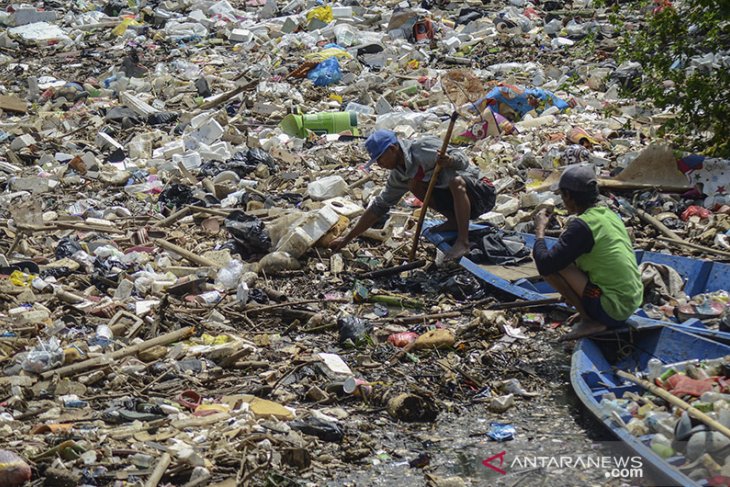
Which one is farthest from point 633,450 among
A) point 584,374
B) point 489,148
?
point 489,148

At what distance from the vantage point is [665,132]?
334 inches

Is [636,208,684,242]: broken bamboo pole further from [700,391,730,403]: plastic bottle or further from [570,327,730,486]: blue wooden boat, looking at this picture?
[700,391,730,403]: plastic bottle

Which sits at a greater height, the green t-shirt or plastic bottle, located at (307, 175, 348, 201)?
the green t-shirt

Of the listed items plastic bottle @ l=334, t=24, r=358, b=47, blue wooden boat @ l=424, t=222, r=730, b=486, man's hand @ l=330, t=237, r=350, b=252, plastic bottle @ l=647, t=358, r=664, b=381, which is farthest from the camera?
plastic bottle @ l=334, t=24, r=358, b=47

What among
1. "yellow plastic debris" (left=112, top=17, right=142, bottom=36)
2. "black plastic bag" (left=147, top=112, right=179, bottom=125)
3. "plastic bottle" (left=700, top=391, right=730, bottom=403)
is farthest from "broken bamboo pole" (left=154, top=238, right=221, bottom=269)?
"yellow plastic debris" (left=112, top=17, right=142, bottom=36)

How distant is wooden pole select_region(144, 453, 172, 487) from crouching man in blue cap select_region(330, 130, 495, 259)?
3152 millimetres

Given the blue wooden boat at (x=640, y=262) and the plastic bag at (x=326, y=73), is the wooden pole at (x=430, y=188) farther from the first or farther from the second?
the plastic bag at (x=326, y=73)

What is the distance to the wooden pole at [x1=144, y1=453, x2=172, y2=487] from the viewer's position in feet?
14.4

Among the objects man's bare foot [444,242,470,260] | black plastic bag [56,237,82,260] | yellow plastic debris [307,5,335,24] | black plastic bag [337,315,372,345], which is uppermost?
man's bare foot [444,242,470,260]

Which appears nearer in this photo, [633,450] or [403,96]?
[633,450]

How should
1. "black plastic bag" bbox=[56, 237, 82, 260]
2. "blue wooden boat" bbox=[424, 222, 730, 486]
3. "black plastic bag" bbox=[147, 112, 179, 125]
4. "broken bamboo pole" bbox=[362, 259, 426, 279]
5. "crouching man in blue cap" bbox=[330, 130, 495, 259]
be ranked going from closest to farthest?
"blue wooden boat" bbox=[424, 222, 730, 486]
"crouching man in blue cap" bbox=[330, 130, 495, 259]
"broken bamboo pole" bbox=[362, 259, 426, 279]
"black plastic bag" bbox=[56, 237, 82, 260]
"black plastic bag" bbox=[147, 112, 179, 125]

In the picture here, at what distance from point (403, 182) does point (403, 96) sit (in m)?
5.25

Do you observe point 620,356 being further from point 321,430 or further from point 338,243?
point 338,243

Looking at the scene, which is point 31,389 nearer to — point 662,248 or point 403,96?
point 662,248
